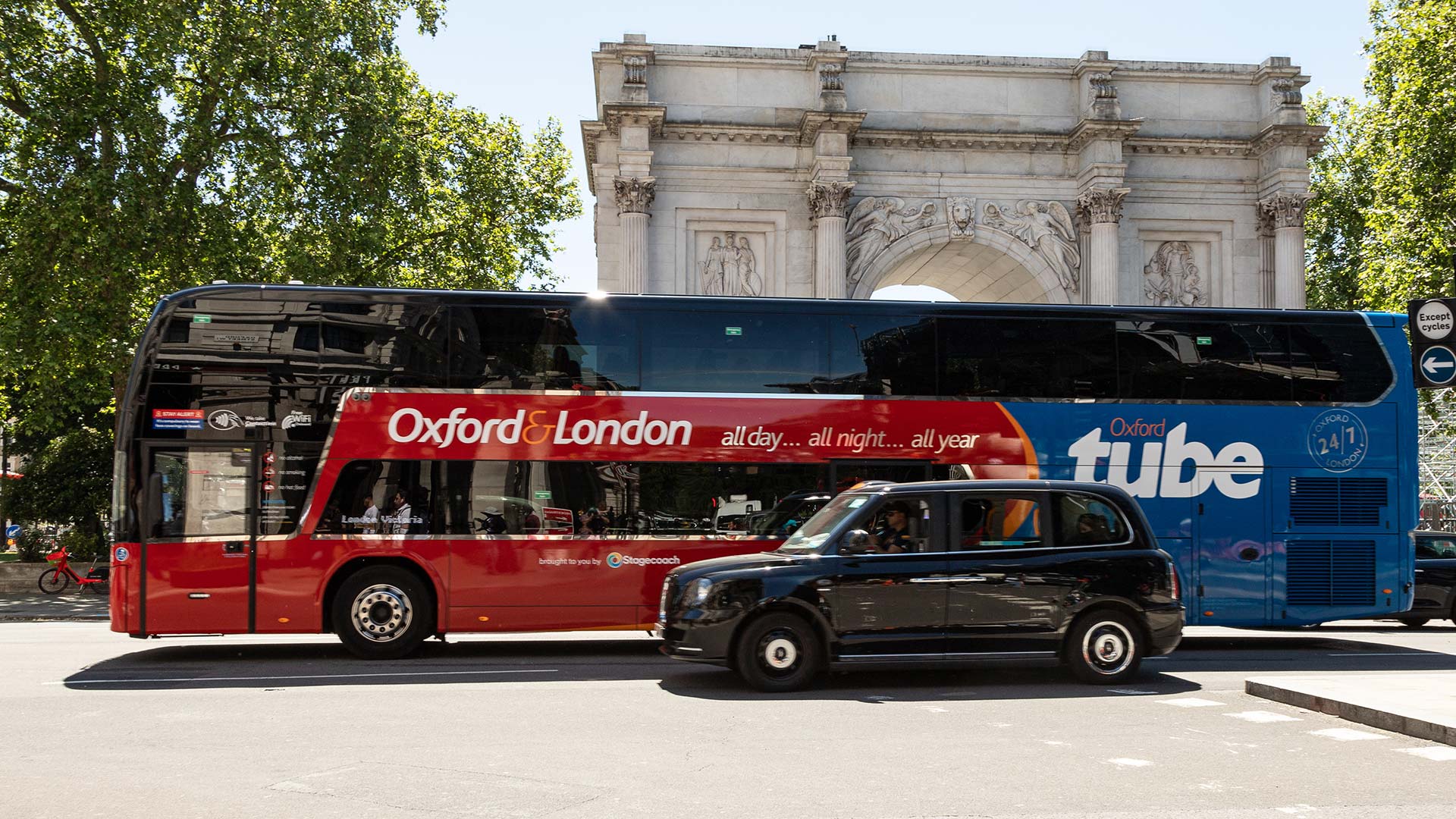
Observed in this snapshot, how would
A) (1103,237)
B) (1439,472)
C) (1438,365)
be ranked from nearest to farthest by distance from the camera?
1. (1438,365)
2. (1103,237)
3. (1439,472)

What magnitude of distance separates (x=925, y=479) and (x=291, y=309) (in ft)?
20.8

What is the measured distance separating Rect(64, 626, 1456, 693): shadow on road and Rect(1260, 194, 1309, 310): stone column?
2011 centimetres

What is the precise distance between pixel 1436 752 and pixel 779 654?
445 centimetres

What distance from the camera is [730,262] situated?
3228 centimetres

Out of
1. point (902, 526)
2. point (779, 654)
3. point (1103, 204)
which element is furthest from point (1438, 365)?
point (1103, 204)

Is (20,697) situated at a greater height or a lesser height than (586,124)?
lesser

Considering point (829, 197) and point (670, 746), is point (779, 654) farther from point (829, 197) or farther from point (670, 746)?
point (829, 197)

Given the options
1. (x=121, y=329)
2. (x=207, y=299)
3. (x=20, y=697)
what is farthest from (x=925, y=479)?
(x=121, y=329)

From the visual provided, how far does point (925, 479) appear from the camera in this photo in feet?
41.4

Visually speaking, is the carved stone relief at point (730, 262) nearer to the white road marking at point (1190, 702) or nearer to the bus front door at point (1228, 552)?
the bus front door at point (1228, 552)

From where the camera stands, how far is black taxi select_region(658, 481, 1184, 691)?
32.1 feet

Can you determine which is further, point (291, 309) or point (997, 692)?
point (291, 309)

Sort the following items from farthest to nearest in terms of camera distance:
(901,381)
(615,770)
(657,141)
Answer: (657,141) < (901,381) < (615,770)

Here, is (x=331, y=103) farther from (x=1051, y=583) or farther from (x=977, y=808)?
(x=977, y=808)
